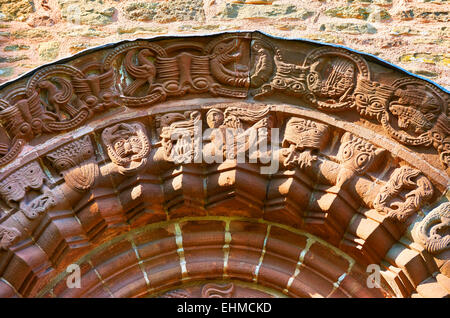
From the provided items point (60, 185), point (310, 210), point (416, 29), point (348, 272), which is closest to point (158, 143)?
point (60, 185)

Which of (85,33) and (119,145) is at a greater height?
(85,33)

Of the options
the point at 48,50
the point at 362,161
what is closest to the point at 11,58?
the point at 48,50

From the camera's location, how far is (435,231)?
493 cm

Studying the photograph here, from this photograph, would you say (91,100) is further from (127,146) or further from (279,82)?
(279,82)

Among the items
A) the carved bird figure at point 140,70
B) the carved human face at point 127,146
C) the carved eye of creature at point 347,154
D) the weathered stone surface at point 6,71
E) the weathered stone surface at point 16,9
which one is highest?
the weathered stone surface at point 16,9

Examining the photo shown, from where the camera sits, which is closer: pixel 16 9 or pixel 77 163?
pixel 77 163

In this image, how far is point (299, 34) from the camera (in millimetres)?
5781

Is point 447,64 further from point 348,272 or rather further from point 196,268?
point 196,268

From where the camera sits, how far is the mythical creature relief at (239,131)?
528cm

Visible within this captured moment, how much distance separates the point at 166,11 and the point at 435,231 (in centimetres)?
237

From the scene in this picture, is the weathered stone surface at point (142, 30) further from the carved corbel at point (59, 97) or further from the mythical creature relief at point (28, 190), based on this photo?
the mythical creature relief at point (28, 190)

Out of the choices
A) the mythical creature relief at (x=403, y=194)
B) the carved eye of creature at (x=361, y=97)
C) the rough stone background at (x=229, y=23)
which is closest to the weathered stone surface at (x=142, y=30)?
the rough stone background at (x=229, y=23)

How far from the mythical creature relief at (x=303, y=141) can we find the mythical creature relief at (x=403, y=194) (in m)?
0.48

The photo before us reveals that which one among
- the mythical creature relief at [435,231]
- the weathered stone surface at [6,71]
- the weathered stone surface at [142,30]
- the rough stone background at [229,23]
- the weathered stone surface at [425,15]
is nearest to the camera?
the mythical creature relief at [435,231]
